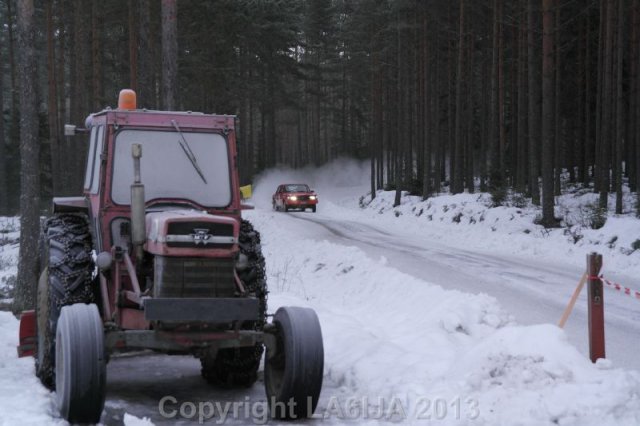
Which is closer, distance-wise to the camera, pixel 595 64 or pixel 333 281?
pixel 333 281

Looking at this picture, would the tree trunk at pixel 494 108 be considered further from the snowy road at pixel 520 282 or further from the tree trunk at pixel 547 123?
the snowy road at pixel 520 282

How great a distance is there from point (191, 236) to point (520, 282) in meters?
9.00

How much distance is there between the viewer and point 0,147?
38750 mm

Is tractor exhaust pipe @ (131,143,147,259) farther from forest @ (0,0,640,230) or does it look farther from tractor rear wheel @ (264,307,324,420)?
forest @ (0,0,640,230)

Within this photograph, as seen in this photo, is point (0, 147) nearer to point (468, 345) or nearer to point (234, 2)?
point (234, 2)

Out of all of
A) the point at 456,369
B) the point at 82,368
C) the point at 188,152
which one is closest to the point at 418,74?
the point at 188,152

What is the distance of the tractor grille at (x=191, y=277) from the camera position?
5840 mm

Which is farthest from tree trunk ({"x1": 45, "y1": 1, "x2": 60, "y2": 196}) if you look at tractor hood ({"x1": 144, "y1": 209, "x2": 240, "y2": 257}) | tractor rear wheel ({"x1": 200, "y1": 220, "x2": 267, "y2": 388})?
tractor hood ({"x1": 144, "y1": 209, "x2": 240, "y2": 257})

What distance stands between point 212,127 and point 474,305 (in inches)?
173

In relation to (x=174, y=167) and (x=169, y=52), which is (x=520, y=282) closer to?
(x=174, y=167)

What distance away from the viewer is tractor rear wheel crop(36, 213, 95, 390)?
6.41 m

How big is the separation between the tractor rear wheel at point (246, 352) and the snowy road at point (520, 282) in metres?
4.13

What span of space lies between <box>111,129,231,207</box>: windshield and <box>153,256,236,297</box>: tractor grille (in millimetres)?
1208

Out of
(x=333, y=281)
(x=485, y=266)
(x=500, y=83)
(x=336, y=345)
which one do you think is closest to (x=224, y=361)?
(x=336, y=345)
